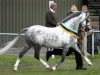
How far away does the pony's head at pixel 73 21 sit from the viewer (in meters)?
16.8

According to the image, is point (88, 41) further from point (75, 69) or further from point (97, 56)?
point (75, 69)

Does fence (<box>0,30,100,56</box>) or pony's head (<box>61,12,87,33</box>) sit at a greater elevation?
pony's head (<box>61,12,87,33</box>)

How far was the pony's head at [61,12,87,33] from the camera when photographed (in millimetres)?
16828

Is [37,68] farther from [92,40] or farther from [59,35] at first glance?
[92,40]

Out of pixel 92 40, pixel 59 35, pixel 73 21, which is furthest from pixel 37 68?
pixel 92 40

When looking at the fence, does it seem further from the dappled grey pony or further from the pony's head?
the pony's head

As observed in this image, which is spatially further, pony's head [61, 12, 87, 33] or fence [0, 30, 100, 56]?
fence [0, 30, 100, 56]

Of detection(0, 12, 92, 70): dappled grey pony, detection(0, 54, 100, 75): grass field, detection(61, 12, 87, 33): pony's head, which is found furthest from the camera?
detection(61, 12, 87, 33): pony's head

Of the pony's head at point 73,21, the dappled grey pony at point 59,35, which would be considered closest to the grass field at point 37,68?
the dappled grey pony at point 59,35

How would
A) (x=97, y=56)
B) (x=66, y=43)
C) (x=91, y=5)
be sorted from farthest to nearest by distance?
(x=91, y=5), (x=97, y=56), (x=66, y=43)

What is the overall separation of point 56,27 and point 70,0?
42.1 ft

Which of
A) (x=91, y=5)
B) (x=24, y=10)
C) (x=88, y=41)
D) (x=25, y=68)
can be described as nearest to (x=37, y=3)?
(x=24, y=10)

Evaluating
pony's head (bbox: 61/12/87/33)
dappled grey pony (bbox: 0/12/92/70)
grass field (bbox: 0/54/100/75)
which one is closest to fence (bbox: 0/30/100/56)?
grass field (bbox: 0/54/100/75)

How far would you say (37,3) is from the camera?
96.2 ft
